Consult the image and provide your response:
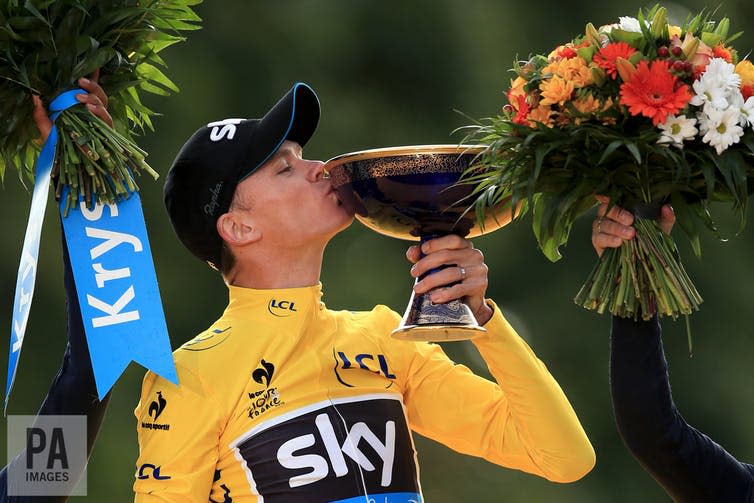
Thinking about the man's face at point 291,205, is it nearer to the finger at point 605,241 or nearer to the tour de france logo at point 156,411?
the tour de france logo at point 156,411

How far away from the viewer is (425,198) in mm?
2943

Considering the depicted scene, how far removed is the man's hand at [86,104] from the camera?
3076 millimetres

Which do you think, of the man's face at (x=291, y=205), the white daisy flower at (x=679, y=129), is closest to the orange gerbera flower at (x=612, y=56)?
the white daisy flower at (x=679, y=129)

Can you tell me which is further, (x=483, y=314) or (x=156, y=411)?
(x=483, y=314)

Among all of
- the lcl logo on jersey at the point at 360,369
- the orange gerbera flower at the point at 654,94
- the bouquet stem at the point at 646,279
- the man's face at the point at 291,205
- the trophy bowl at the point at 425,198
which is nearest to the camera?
the orange gerbera flower at the point at 654,94

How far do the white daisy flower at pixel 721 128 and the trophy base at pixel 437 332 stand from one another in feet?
2.05

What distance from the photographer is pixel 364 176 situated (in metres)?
2.97

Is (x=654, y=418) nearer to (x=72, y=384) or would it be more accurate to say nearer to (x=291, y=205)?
(x=291, y=205)

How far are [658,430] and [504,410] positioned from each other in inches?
18.8

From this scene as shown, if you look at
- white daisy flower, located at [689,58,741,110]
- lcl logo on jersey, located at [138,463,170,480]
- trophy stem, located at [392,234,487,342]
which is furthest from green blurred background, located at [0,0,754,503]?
white daisy flower, located at [689,58,741,110]

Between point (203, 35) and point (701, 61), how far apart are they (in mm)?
4113

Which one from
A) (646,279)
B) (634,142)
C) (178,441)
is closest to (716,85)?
(634,142)

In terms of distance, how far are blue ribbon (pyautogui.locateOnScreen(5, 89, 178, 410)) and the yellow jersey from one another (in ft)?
0.30

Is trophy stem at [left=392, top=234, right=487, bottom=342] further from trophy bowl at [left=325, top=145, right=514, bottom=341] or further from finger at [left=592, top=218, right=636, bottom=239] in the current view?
finger at [left=592, top=218, right=636, bottom=239]
